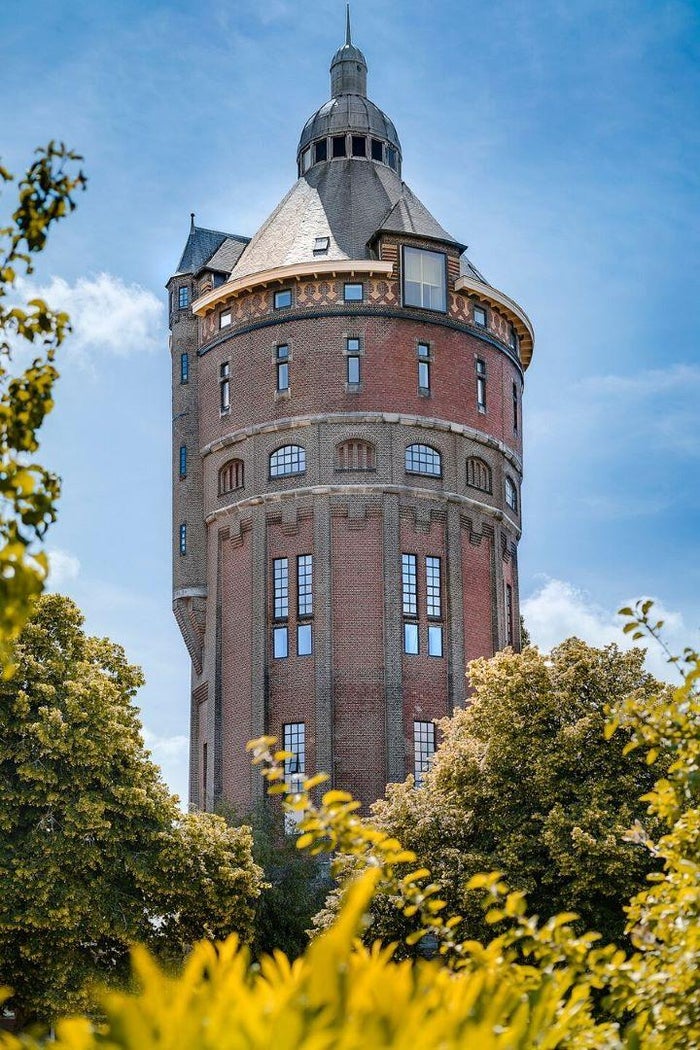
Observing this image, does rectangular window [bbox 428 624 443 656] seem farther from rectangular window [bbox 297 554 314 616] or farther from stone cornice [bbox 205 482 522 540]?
stone cornice [bbox 205 482 522 540]

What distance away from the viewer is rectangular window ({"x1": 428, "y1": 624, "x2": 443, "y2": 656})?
215ft

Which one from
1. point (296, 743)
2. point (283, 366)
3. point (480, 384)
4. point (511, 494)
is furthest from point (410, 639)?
point (283, 366)

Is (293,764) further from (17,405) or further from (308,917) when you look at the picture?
(17,405)

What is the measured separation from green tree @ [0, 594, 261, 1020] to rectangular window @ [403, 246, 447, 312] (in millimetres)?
26608

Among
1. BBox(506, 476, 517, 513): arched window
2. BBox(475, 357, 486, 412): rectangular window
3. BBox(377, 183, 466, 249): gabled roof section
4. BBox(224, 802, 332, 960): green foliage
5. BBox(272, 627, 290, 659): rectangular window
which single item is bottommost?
BBox(224, 802, 332, 960): green foliage

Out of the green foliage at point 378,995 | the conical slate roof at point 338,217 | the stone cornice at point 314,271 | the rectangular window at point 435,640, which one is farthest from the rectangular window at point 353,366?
the green foliage at point 378,995

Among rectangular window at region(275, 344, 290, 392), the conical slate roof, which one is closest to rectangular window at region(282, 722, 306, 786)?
rectangular window at region(275, 344, 290, 392)

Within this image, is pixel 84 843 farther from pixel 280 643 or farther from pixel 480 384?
pixel 480 384

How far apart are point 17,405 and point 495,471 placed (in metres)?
61.9

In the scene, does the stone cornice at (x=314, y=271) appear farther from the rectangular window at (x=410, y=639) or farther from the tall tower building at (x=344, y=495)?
the rectangular window at (x=410, y=639)

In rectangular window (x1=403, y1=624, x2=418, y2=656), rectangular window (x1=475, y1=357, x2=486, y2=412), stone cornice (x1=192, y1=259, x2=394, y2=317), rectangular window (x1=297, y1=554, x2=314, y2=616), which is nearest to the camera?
rectangular window (x1=403, y1=624, x2=418, y2=656)

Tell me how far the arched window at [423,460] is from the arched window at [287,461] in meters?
4.32

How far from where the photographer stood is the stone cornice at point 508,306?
225ft

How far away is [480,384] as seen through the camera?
6950 cm
